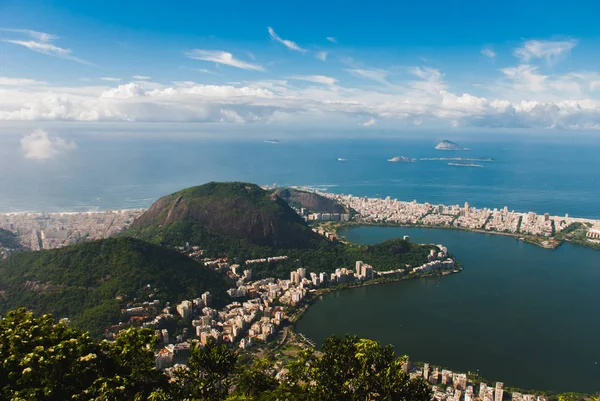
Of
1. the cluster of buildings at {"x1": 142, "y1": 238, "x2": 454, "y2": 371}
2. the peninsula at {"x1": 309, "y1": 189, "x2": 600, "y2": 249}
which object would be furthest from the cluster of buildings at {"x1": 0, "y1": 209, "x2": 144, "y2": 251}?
the peninsula at {"x1": 309, "y1": 189, "x2": 600, "y2": 249}

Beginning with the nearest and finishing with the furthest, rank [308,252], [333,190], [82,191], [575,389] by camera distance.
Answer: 1. [575,389]
2. [308,252]
3. [82,191]
4. [333,190]

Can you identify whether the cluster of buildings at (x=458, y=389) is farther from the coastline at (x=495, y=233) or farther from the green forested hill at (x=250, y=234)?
the coastline at (x=495, y=233)

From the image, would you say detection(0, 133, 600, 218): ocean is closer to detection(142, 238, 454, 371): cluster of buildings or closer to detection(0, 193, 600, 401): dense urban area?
detection(0, 193, 600, 401): dense urban area

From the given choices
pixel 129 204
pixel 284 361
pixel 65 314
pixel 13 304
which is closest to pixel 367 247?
pixel 284 361

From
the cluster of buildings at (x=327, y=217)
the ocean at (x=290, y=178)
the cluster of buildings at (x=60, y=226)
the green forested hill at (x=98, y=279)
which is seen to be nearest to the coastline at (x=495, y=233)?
the cluster of buildings at (x=327, y=217)

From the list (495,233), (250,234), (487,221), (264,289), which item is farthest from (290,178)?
(264,289)

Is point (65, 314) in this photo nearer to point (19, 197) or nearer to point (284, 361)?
point (284, 361)
